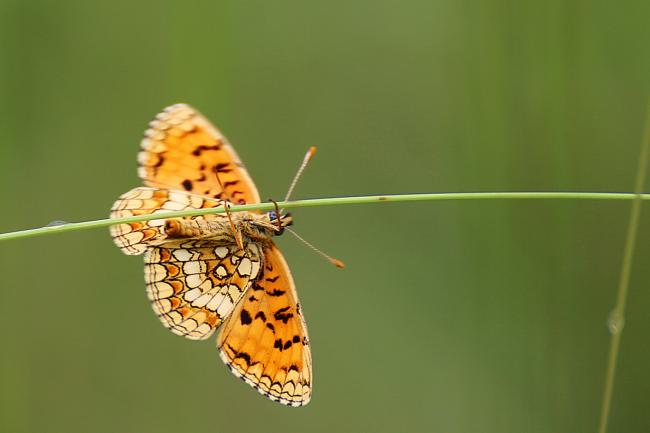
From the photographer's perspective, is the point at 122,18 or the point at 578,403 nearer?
the point at 578,403

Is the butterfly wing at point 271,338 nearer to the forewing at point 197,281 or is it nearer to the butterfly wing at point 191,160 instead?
the forewing at point 197,281

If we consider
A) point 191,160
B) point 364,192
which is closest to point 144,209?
point 191,160

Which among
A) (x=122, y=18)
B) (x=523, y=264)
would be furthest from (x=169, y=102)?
(x=523, y=264)

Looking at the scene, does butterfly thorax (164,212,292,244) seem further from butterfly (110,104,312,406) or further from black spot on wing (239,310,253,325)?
black spot on wing (239,310,253,325)

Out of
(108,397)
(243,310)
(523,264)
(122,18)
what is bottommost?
(108,397)

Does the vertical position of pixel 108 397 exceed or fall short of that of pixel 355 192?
it falls short

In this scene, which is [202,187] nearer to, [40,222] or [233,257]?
[233,257]

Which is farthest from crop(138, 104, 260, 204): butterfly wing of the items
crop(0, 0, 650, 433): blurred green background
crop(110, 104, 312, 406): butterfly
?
crop(0, 0, 650, 433): blurred green background

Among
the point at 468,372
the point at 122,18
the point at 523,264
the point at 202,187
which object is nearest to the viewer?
the point at 202,187
